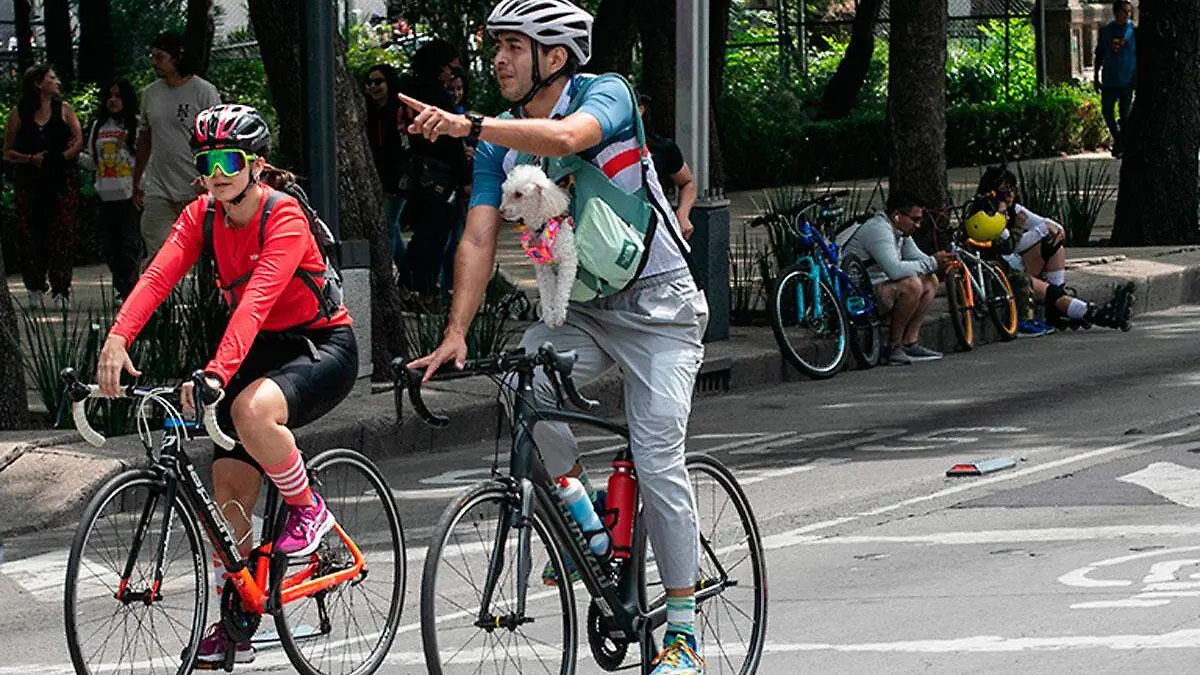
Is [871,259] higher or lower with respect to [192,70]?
lower

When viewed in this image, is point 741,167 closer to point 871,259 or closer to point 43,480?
point 871,259

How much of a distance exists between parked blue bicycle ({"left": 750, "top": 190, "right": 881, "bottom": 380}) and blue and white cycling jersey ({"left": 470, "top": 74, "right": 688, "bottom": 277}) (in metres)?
8.19

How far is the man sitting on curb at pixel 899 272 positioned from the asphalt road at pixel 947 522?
0.91 feet

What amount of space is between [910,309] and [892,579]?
7.05 m

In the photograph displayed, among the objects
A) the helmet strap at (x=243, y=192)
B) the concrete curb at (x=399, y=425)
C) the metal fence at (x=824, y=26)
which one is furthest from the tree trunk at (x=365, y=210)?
the metal fence at (x=824, y=26)

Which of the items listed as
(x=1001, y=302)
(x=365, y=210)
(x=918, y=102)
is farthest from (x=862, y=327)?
(x=365, y=210)

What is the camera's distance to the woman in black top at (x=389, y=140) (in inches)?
654

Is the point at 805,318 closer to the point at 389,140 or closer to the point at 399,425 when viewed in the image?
the point at 389,140

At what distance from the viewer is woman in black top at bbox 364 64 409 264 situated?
16609mm

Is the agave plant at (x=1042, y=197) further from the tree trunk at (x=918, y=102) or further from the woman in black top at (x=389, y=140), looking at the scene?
the woman in black top at (x=389, y=140)

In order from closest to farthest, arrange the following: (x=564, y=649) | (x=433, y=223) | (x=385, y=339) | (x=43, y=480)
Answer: (x=564, y=649) → (x=43, y=480) → (x=385, y=339) → (x=433, y=223)

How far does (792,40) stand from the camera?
35.3 metres

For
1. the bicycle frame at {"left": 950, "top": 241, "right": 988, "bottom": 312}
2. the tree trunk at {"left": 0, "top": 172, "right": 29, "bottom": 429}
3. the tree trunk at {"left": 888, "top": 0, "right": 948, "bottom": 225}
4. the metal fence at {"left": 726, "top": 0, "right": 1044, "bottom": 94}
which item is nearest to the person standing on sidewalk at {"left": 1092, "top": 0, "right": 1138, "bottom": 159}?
the metal fence at {"left": 726, "top": 0, "right": 1044, "bottom": 94}

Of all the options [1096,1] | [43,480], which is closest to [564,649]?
[43,480]
